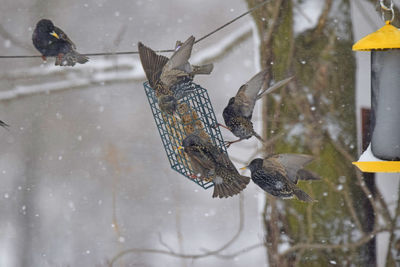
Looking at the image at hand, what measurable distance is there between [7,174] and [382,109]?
2.78 metres

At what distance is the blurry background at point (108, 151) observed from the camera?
3.26 m

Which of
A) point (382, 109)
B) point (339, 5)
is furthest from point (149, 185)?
point (382, 109)

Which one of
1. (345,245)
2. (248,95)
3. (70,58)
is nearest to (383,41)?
(248,95)

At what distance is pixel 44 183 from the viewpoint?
3611 mm

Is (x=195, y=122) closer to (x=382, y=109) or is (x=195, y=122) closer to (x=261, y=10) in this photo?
(x=382, y=109)

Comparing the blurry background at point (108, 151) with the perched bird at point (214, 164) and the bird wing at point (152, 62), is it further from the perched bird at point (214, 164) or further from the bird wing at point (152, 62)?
the bird wing at point (152, 62)

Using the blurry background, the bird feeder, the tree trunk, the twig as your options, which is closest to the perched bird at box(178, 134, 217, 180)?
the bird feeder

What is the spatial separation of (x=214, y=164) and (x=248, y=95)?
9.2 inches

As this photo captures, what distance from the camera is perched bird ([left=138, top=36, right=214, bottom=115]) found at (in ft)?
4.67

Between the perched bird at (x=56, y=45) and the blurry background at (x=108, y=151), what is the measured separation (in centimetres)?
141

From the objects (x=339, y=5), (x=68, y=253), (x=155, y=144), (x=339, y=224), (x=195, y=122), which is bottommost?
(x=68, y=253)

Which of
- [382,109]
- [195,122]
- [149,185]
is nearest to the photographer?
[382,109]

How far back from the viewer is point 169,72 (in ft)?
4.77

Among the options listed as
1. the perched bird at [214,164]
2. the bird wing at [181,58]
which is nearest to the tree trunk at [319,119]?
the perched bird at [214,164]
